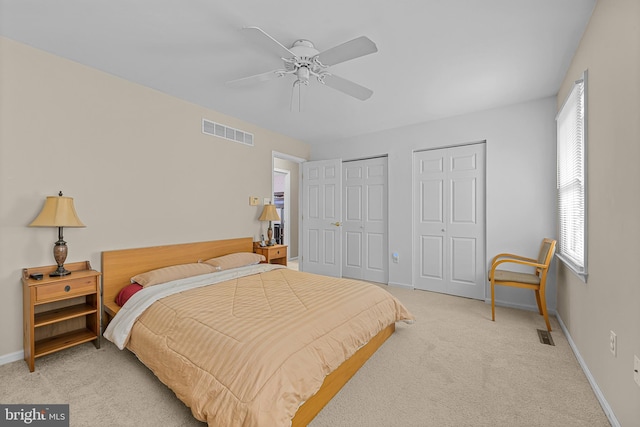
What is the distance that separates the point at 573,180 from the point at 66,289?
14.5ft

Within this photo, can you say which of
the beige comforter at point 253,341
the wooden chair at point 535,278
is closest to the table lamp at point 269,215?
the beige comforter at point 253,341

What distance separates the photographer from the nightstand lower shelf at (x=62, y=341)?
2.16 meters

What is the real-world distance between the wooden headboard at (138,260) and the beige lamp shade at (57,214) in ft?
1.74

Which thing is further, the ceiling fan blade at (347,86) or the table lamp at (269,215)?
the table lamp at (269,215)

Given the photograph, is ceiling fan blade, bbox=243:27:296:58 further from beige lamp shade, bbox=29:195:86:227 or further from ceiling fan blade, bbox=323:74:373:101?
beige lamp shade, bbox=29:195:86:227

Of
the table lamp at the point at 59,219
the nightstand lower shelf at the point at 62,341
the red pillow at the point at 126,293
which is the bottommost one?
the nightstand lower shelf at the point at 62,341

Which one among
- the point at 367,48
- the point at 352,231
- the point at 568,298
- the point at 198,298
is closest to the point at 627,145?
the point at 367,48

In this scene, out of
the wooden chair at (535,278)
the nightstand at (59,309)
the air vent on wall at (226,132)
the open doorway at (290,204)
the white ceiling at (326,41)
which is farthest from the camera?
the open doorway at (290,204)

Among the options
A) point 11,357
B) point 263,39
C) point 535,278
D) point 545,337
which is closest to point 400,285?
point 535,278

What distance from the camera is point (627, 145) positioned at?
4.79 feet

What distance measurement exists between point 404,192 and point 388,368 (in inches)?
111

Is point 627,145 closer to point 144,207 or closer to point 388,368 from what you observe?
point 388,368

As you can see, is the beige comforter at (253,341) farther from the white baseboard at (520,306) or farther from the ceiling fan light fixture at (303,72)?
the white baseboard at (520,306)

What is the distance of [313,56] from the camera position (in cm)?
208
